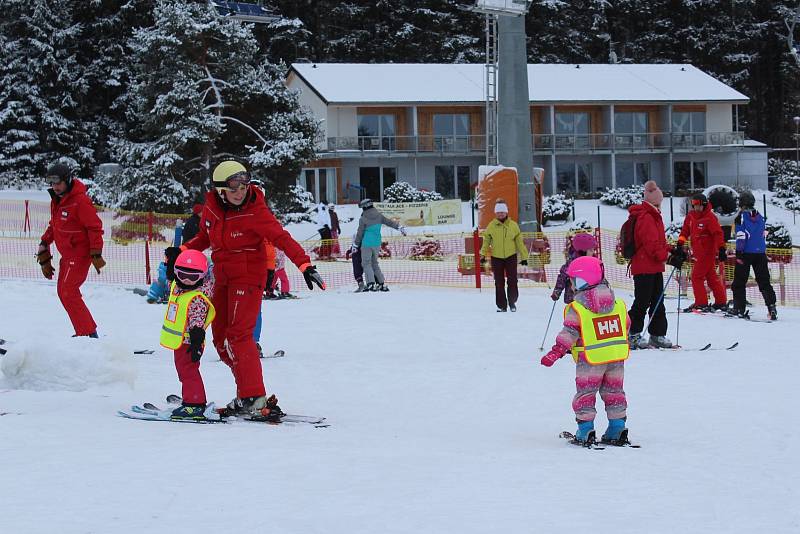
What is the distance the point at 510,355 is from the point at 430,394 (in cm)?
260

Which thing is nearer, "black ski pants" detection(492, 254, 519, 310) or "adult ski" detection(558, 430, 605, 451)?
"adult ski" detection(558, 430, 605, 451)

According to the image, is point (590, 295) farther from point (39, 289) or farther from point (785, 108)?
point (785, 108)

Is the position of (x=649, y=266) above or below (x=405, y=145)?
below

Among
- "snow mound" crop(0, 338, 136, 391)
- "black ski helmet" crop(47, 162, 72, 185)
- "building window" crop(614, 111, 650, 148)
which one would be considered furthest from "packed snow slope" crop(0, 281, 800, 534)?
"building window" crop(614, 111, 650, 148)

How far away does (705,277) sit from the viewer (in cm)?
1544

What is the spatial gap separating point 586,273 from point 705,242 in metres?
8.75

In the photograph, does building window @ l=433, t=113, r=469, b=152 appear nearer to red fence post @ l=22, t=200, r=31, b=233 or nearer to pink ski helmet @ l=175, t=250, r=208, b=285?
red fence post @ l=22, t=200, r=31, b=233

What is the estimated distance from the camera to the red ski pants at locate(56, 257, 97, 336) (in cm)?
1018

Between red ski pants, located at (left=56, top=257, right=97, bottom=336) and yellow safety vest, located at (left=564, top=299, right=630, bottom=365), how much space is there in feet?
17.3

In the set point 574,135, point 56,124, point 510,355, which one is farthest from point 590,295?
point 574,135

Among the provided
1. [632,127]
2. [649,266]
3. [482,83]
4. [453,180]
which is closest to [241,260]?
[649,266]

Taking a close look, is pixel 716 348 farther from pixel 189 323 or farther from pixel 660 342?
pixel 189 323

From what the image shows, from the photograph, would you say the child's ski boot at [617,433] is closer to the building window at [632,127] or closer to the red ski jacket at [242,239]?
the red ski jacket at [242,239]

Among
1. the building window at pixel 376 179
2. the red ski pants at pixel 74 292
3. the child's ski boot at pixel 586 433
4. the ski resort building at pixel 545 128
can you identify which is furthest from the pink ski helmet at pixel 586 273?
the building window at pixel 376 179
